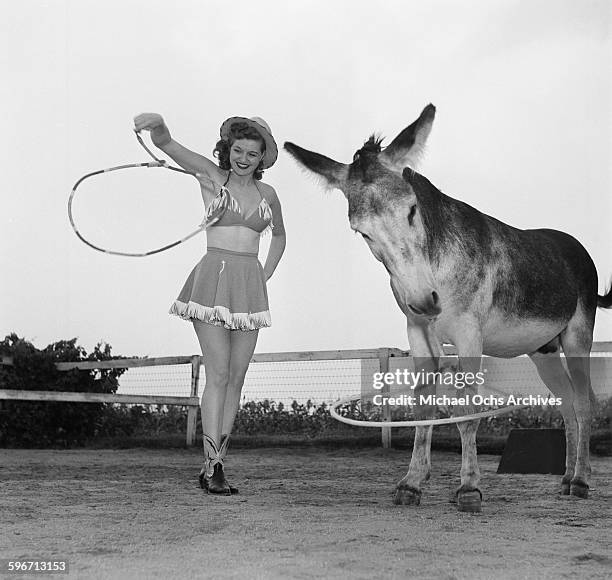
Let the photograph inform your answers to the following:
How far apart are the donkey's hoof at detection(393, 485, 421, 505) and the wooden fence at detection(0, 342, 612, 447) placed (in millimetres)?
4444

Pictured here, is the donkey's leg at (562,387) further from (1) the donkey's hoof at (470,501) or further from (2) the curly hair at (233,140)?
(2) the curly hair at (233,140)

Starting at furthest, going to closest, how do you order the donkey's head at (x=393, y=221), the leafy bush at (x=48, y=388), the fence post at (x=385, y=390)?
1. the leafy bush at (x=48, y=388)
2. the fence post at (x=385, y=390)
3. the donkey's head at (x=393, y=221)

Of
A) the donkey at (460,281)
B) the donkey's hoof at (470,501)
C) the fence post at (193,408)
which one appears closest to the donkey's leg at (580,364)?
the donkey at (460,281)

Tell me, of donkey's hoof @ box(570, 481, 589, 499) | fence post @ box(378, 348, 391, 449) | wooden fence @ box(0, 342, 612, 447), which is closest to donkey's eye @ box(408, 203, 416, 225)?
donkey's hoof @ box(570, 481, 589, 499)

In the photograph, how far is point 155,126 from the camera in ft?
12.7

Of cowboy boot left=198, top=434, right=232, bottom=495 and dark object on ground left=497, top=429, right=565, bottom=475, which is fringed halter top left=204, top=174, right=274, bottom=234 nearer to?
cowboy boot left=198, top=434, right=232, bottom=495

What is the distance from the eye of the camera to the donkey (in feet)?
11.7

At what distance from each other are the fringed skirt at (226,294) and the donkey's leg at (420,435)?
77 cm

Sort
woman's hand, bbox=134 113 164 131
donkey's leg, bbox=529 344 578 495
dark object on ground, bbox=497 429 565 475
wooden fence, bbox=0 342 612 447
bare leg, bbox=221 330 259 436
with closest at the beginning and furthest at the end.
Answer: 1. woman's hand, bbox=134 113 164 131
2. bare leg, bbox=221 330 259 436
3. donkey's leg, bbox=529 344 578 495
4. dark object on ground, bbox=497 429 565 475
5. wooden fence, bbox=0 342 612 447

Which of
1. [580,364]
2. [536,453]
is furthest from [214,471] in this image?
[536,453]

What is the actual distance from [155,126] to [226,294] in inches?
34.4

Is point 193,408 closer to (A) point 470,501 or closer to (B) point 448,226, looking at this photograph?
(B) point 448,226

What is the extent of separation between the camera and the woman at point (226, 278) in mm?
4035

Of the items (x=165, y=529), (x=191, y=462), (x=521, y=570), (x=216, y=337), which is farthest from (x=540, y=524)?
(x=191, y=462)
